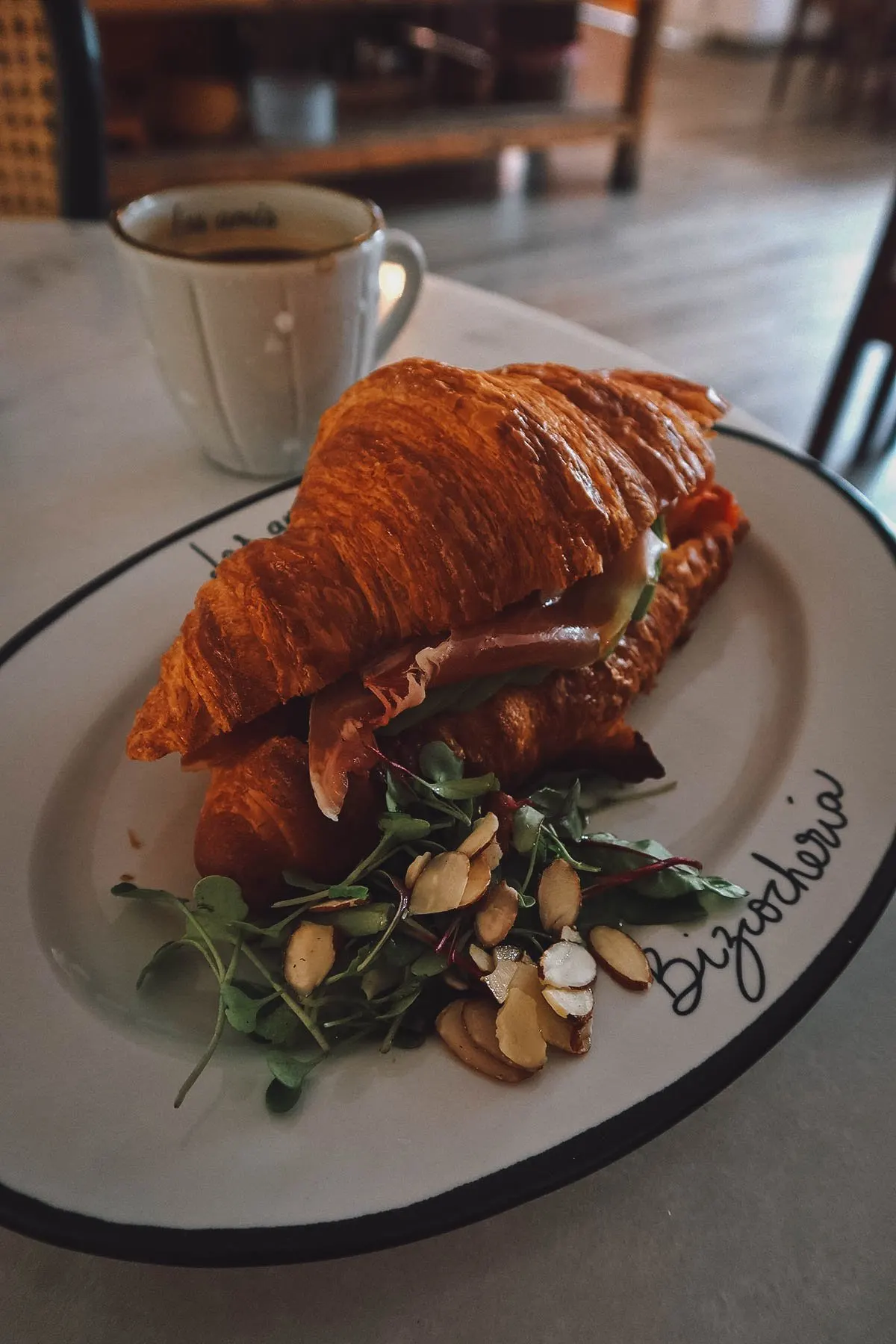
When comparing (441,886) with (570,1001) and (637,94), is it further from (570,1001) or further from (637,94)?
(637,94)

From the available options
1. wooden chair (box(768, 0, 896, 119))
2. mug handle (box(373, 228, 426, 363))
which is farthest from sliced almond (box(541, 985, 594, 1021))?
wooden chair (box(768, 0, 896, 119))

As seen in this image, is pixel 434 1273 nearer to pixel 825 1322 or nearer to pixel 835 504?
pixel 825 1322

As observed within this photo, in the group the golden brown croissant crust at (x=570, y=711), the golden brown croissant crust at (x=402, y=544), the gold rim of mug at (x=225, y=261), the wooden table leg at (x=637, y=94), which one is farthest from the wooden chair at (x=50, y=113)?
the wooden table leg at (x=637, y=94)

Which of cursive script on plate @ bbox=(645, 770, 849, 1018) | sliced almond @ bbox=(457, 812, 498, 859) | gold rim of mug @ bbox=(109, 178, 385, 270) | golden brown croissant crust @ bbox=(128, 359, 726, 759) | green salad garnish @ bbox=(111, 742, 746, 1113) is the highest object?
gold rim of mug @ bbox=(109, 178, 385, 270)

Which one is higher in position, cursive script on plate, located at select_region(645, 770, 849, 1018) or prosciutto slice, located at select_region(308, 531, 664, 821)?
prosciutto slice, located at select_region(308, 531, 664, 821)

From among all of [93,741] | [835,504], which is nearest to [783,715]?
[835,504]

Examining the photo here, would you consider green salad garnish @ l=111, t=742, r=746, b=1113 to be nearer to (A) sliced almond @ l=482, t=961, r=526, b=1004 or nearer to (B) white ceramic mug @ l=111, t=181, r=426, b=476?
(A) sliced almond @ l=482, t=961, r=526, b=1004

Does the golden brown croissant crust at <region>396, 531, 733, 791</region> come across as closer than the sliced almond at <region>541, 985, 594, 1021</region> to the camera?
No
